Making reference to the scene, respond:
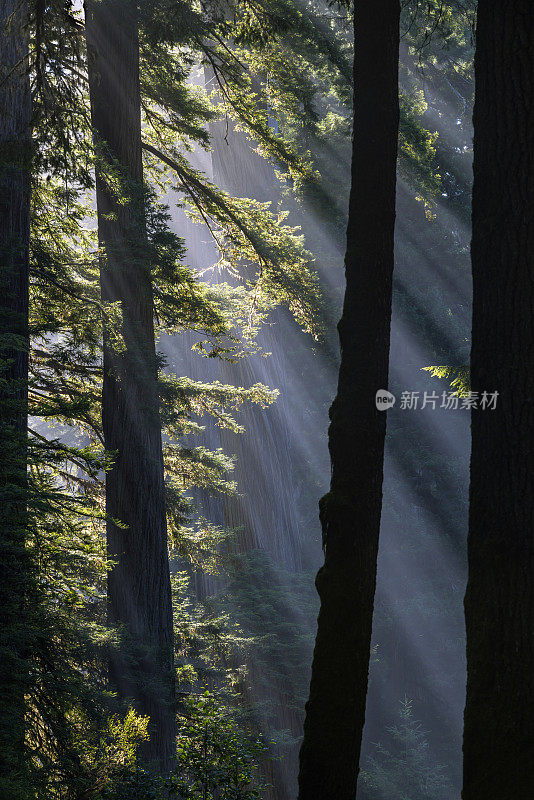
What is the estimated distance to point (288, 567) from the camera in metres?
17.0

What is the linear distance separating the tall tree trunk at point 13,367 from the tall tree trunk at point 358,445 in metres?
1.42

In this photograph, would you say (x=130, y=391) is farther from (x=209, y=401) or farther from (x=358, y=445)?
(x=358, y=445)

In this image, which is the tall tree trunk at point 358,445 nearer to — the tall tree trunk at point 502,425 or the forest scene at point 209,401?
the forest scene at point 209,401

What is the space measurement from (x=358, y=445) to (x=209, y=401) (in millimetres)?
4816

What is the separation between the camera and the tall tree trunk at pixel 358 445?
3322 millimetres

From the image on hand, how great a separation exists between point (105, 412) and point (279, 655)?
7.77 metres

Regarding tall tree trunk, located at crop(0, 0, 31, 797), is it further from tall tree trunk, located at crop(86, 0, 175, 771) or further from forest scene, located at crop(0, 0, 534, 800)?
tall tree trunk, located at crop(86, 0, 175, 771)

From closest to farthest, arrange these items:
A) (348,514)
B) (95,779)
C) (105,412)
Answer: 1. (348,514)
2. (95,779)
3. (105,412)

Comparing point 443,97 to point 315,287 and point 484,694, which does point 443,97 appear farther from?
point 484,694

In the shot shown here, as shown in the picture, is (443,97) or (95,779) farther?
(443,97)

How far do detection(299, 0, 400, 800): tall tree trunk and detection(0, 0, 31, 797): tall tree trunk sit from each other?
1419 mm

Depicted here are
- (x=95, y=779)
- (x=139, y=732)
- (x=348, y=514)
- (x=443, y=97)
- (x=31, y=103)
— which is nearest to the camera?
(x=348, y=514)

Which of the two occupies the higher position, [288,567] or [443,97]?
[443,97]

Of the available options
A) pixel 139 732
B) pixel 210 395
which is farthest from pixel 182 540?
pixel 139 732
